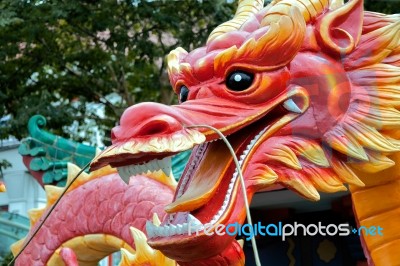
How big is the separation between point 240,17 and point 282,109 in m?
0.40

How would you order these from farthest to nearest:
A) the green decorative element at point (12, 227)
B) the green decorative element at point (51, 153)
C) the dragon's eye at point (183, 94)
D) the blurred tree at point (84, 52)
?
the blurred tree at point (84, 52) < the green decorative element at point (12, 227) < the green decorative element at point (51, 153) < the dragon's eye at point (183, 94)

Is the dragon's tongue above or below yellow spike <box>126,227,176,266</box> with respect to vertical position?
below

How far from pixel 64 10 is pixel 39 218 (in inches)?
91.4

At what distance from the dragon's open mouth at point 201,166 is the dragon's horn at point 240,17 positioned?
291 millimetres

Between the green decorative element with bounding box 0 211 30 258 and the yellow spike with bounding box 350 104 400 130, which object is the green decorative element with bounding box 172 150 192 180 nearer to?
the green decorative element with bounding box 0 211 30 258

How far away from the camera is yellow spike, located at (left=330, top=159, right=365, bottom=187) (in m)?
1.79

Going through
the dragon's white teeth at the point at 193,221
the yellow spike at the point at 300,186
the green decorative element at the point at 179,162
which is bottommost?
A: the dragon's white teeth at the point at 193,221

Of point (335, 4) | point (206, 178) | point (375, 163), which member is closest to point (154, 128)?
point (206, 178)

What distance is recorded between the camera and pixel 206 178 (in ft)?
5.66

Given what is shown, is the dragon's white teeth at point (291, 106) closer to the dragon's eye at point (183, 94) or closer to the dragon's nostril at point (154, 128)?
the dragon's eye at point (183, 94)

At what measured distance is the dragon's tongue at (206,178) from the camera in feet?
5.43

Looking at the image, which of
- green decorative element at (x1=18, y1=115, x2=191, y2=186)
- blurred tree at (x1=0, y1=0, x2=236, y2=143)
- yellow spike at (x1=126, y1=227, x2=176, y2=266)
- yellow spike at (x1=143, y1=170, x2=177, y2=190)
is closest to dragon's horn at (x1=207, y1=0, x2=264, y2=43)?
yellow spike at (x1=126, y1=227, x2=176, y2=266)

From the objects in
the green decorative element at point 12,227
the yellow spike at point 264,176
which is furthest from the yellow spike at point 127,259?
the green decorative element at point 12,227

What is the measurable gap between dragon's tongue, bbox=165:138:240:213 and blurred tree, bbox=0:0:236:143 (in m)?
3.83
